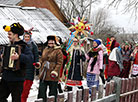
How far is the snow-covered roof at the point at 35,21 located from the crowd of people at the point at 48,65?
3.77 meters

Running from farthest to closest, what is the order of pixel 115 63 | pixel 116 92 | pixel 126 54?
pixel 126 54, pixel 115 63, pixel 116 92

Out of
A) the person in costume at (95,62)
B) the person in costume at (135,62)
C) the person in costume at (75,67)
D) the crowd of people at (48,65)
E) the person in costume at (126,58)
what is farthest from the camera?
the person in costume at (126,58)

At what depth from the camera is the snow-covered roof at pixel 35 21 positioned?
10195 millimetres

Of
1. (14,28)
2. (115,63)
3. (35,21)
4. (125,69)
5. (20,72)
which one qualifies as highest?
(35,21)

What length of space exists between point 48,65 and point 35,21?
24.2 feet

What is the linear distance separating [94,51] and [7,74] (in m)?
3.30

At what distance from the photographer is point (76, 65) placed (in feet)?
19.4

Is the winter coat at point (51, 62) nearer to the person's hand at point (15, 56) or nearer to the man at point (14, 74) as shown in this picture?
the man at point (14, 74)

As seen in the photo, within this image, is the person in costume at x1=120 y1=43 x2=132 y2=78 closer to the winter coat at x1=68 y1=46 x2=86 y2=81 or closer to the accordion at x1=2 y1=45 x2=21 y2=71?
the winter coat at x1=68 y1=46 x2=86 y2=81

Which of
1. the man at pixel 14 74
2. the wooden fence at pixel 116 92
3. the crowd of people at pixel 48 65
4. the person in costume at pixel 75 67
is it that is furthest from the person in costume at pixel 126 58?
the man at pixel 14 74

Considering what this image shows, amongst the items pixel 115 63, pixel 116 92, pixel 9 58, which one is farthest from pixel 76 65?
pixel 9 58

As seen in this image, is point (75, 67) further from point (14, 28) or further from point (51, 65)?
point (14, 28)

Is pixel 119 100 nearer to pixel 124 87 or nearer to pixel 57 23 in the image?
pixel 124 87

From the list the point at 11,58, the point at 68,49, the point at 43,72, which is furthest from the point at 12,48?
the point at 68,49
